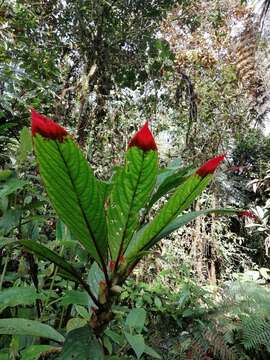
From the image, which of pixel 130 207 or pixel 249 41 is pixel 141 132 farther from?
pixel 249 41

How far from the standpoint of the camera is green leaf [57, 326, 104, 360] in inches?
15.1

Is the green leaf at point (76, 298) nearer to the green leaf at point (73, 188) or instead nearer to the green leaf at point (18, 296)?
the green leaf at point (18, 296)

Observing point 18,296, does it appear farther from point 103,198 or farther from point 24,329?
point 103,198

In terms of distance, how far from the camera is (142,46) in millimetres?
4531

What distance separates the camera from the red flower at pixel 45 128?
1.08 ft

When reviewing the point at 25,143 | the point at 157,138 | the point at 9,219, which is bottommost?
the point at 9,219

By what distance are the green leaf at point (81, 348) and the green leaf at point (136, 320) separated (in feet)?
0.77

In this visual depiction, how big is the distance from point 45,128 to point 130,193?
108 mm

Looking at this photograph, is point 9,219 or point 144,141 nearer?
point 144,141

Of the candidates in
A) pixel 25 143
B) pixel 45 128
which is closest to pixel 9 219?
pixel 25 143

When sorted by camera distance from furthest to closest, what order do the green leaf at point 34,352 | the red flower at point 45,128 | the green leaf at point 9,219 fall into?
the green leaf at point 9,219 → the green leaf at point 34,352 → the red flower at point 45,128

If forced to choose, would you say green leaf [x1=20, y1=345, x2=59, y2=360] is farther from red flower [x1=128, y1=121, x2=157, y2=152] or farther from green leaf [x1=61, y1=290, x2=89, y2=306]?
red flower [x1=128, y1=121, x2=157, y2=152]

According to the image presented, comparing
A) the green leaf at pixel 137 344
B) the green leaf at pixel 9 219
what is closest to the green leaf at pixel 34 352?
the green leaf at pixel 137 344

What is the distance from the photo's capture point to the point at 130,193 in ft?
1.27
